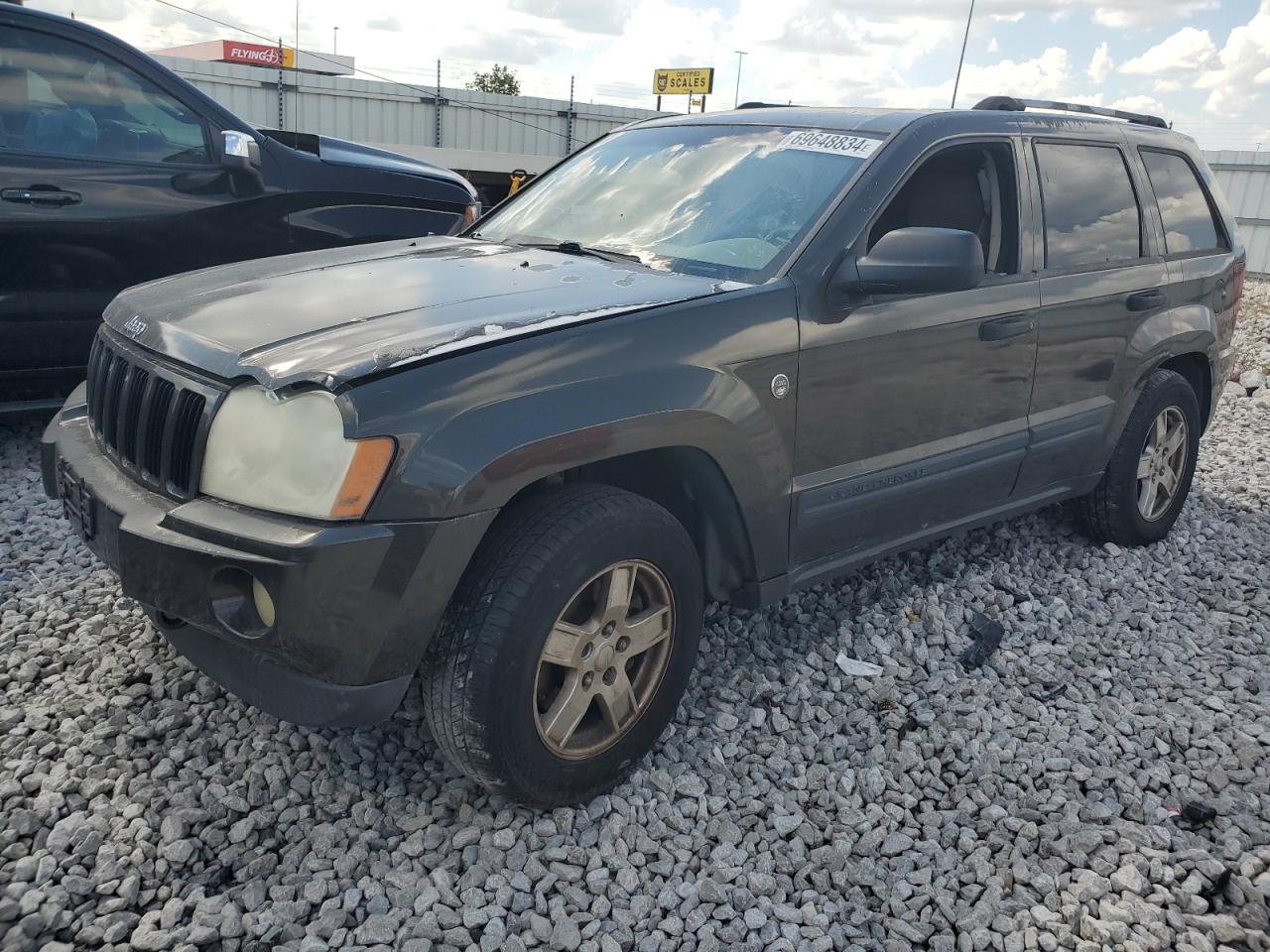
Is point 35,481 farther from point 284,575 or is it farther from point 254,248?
point 284,575

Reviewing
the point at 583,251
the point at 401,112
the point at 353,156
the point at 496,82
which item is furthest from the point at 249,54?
the point at 583,251

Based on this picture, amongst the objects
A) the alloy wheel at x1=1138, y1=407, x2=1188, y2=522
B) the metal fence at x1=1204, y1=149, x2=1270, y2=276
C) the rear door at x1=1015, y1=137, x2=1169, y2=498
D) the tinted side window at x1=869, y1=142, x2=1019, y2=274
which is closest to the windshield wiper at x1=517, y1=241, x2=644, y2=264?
the tinted side window at x1=869, y1=142, x2=1019, y2=274

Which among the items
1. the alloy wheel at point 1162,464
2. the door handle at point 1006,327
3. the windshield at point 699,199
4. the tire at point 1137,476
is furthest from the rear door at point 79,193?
the alloy wheel at point 1162,464

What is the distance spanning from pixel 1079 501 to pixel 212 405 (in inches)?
147

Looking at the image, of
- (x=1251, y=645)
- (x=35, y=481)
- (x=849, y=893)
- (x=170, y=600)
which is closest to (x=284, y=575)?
(x=170, y=600)

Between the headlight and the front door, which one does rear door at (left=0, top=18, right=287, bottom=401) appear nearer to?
the headlight

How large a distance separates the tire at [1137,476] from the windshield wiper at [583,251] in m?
2.45

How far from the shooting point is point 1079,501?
460 centimetres

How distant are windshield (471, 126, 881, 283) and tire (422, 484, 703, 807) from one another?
0.89 metres

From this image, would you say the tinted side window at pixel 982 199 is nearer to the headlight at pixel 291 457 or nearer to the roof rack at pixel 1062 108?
the roof rack at pixel 1062 108

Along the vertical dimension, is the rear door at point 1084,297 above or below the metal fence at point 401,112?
below

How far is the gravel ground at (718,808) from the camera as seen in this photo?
2355 millimetres

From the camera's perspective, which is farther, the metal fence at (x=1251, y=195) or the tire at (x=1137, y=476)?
the metal fence at (x=1251, y=195)

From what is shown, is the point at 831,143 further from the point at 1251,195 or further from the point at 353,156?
the point at 1251,195
